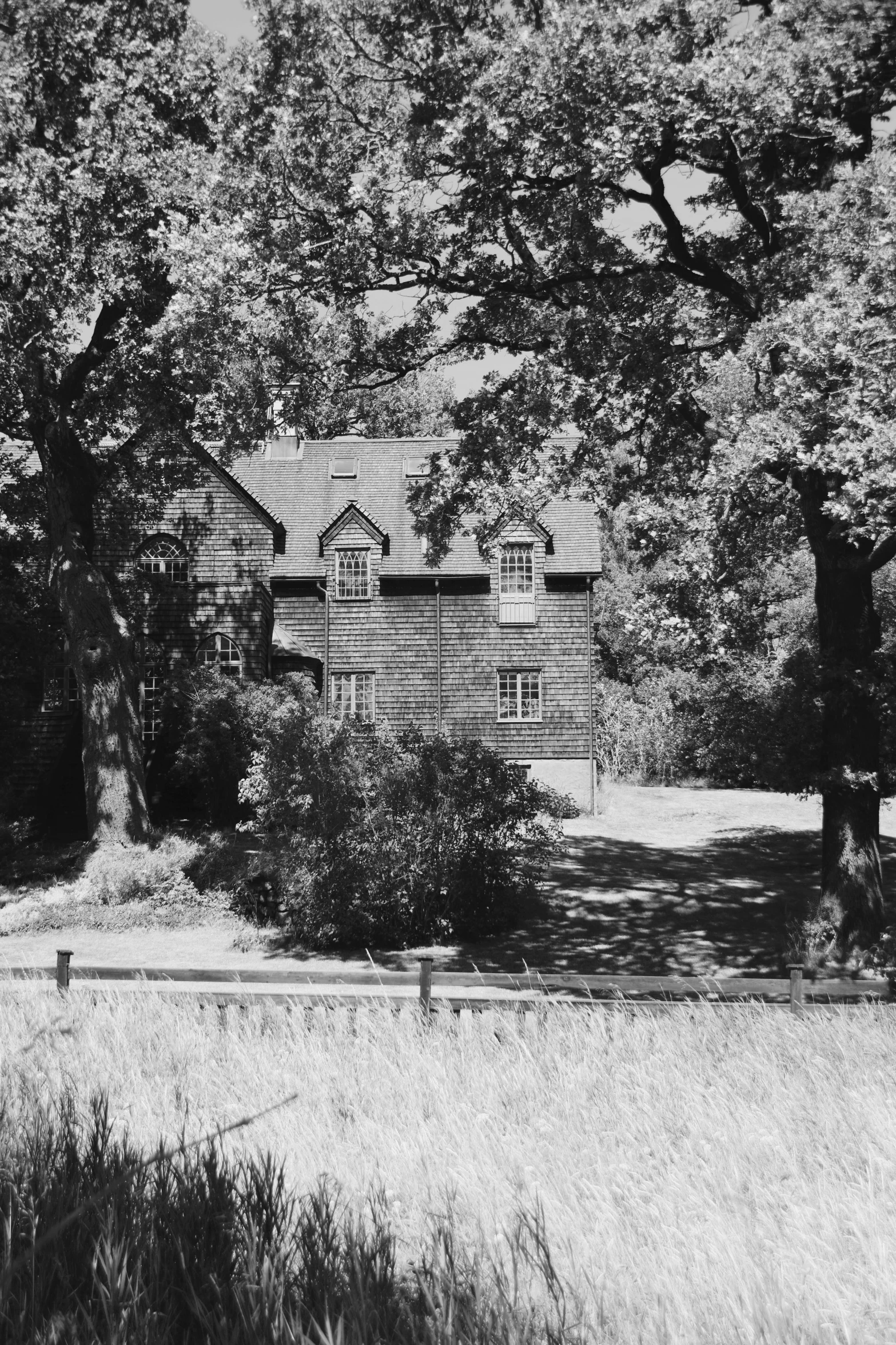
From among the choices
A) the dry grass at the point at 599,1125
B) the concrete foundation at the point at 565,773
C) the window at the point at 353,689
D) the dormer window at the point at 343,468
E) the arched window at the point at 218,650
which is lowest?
the dry grass at the point at 599,1125

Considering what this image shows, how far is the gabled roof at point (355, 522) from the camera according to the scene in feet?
118

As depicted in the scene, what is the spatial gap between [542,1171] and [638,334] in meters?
12.0

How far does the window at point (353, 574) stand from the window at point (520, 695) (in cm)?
536

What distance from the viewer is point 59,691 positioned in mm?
31844

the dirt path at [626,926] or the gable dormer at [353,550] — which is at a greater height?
the gable dormer at [353,550]

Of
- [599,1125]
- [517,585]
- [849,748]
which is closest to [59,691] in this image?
[517,585]

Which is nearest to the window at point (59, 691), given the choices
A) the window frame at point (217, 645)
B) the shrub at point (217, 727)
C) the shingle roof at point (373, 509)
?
the shrub at point (217, 727)

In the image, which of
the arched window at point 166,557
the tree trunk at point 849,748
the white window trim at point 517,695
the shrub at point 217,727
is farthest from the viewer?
the white window trim at point 517,695

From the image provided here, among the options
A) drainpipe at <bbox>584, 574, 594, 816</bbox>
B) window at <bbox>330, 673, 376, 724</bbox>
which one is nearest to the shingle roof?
drainpipe at <bbox>584, 574, 594, 816</bbox>

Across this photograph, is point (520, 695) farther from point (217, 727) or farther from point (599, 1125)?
point (599, 1125)

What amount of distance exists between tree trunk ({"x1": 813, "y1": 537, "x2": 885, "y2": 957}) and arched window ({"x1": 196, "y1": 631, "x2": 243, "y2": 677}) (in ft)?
67.4

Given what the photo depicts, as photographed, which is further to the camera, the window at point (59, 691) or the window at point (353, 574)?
the window at point (353, 574)

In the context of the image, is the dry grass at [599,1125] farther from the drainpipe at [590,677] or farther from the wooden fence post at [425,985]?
the drainpipe at [590,677]

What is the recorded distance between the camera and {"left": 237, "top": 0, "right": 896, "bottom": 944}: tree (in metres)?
11.8
